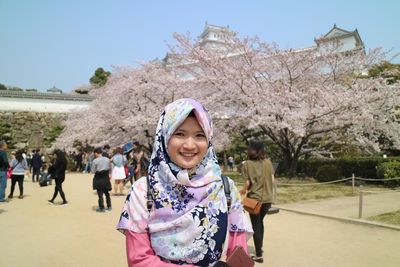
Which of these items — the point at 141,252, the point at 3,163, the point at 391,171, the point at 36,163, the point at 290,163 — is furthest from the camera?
the point at 290,163

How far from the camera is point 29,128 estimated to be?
2892cm

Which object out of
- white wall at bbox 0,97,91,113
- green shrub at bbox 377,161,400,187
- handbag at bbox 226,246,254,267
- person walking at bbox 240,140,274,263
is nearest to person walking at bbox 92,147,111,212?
person walking at bbox 240,140,274,263

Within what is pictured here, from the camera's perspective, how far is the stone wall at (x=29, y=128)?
91.2ft

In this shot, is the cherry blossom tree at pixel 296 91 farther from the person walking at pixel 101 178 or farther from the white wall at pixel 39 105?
the white wall at pixel 39 105

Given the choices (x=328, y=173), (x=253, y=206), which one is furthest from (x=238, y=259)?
(x=328, y=173)

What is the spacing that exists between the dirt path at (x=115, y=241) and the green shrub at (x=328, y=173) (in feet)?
26.3

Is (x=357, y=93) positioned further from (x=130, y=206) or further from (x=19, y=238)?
(x=130, y=206)

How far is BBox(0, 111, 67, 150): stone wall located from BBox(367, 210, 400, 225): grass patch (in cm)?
2733

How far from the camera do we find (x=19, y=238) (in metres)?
5.70

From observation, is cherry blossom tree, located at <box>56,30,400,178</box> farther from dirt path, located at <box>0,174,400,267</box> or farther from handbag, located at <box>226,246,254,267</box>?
handbag, located at <box>226,246,254,267</box>

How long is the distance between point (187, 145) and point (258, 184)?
9.73ft

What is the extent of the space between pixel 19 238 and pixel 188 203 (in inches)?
208

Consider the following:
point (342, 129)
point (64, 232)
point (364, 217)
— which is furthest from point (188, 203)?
point (342, 129)

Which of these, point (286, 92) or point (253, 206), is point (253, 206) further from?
point (286, 92)
